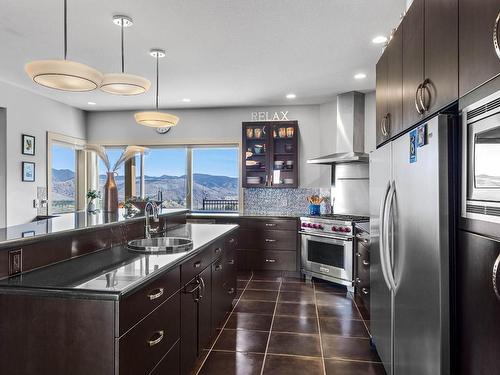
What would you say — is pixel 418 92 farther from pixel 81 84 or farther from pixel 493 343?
pixel 81 84

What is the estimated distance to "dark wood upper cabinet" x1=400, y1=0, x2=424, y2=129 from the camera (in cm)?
176

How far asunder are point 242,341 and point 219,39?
2796 mm

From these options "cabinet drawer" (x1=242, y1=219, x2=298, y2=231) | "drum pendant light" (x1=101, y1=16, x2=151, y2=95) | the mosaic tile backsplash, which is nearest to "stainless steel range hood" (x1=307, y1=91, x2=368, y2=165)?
the mosaic tile backsplash

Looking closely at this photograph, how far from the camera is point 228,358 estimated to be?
2.74m

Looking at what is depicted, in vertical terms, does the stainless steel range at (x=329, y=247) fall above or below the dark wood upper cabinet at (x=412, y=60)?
below

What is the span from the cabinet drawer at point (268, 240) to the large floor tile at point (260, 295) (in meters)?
0.95

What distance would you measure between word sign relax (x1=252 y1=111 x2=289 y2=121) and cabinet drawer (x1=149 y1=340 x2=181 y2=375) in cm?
455

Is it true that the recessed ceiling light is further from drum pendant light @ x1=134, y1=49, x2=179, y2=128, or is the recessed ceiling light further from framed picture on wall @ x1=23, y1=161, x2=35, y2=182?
framed picture on wall @ x1=23, y1=161, x2=35, y2=182

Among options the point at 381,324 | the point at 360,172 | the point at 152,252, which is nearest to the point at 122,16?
the point at 152,252

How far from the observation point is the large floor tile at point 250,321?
11.0 ft

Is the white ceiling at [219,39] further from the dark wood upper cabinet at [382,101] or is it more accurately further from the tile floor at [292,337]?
the tile floor at [292,337]

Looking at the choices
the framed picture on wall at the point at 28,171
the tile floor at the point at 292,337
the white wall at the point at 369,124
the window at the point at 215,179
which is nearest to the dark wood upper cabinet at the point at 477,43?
the tile floor at the point at 292,337

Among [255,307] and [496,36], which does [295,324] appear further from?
[496,36]

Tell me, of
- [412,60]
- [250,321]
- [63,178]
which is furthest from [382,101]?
[63,178]
